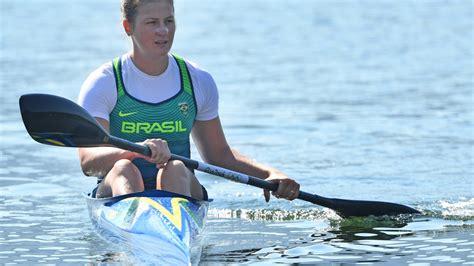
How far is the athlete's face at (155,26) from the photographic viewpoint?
764 centimetres

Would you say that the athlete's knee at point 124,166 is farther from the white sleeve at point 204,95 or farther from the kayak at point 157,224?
the white sleeve at point 204,95

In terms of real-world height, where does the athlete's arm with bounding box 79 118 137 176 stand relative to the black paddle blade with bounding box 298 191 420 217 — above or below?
above

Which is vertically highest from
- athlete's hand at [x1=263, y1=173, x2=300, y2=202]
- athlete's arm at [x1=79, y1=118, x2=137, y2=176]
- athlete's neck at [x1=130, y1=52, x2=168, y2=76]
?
athlete's neck at [x1=130, y1=52, x2=168, y2=76]

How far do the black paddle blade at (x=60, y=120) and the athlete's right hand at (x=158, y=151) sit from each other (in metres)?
0.29

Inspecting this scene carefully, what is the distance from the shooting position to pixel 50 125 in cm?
753

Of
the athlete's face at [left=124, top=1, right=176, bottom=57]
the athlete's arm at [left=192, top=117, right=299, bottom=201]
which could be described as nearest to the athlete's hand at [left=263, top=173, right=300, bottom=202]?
the athlete's arm at [left=192, top=117, right=299, bottom=201]

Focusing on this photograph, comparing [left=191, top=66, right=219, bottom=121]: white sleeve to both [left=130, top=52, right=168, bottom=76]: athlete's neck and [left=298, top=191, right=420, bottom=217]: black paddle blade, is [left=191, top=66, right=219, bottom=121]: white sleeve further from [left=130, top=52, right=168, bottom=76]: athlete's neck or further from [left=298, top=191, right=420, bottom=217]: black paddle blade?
[left=298, top=191, right=420, bottom=217]: black paddle blade

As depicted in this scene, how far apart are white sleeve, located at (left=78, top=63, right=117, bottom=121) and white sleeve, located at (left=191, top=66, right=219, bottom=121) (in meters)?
0.59

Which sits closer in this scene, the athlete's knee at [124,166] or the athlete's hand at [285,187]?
the athlete's knee at [124,166]

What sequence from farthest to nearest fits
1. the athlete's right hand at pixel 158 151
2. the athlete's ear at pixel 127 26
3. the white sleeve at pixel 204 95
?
1. the white sleeve at pixel 204 95
2. the athlete's ear at pixel 127 26
3. the athlete's right hand at pixel 158 151

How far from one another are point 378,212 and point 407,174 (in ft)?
7.31

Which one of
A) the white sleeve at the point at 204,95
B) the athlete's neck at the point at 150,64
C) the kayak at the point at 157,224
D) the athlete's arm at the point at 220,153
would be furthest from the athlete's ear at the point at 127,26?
the kayak at the point at 157,224

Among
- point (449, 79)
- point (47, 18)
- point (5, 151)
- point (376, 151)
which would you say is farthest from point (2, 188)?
point (47, 18)

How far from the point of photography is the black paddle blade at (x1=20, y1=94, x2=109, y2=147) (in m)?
7.36
